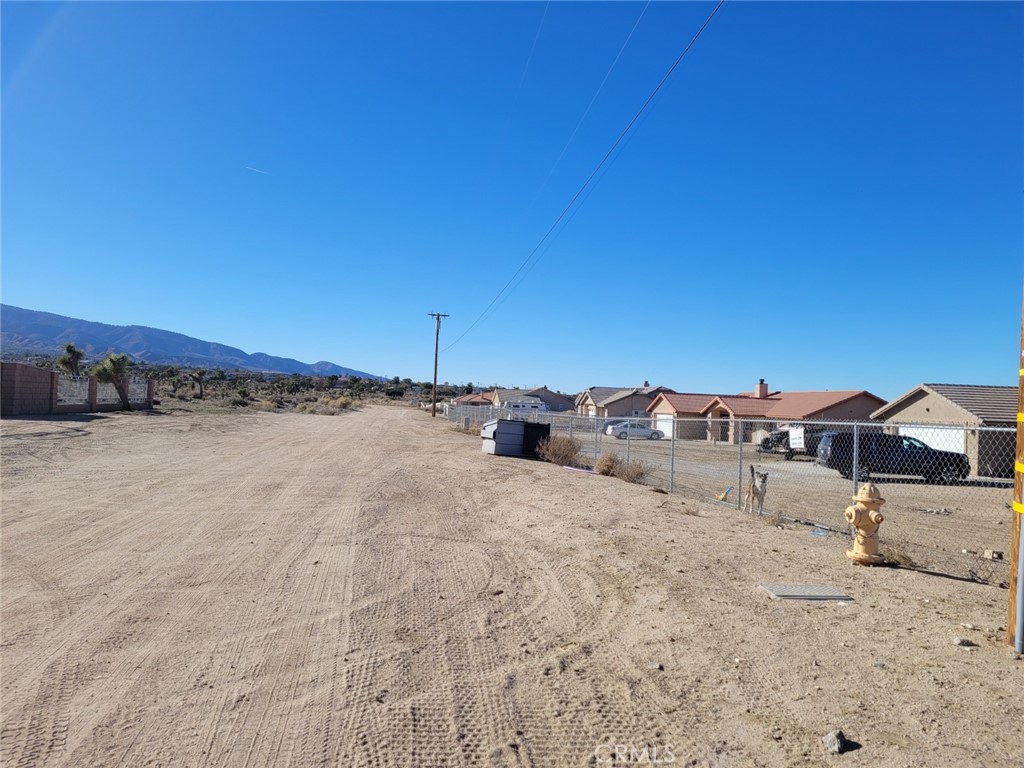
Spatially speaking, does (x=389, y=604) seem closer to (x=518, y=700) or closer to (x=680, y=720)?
(x=518, y=700)

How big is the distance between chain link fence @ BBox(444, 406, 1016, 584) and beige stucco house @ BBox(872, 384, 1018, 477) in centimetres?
8

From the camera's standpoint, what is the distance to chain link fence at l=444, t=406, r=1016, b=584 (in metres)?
10.2

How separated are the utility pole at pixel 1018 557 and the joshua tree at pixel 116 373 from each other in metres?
43.8

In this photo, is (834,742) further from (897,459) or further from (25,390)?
(25,390)

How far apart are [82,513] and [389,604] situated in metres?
6.72

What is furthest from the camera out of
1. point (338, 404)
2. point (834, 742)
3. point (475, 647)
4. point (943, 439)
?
point (338, 404)

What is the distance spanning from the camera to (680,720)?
4191 mm

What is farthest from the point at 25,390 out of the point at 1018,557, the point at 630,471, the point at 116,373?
the point at 1018,557

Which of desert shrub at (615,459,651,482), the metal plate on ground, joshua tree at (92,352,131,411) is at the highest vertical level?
joshua tree at (92,352,131,411)

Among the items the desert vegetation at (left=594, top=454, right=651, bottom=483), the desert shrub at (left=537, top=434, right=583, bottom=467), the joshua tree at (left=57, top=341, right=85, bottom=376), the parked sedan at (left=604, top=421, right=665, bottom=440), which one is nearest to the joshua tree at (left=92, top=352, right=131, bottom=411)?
the joshua tree at (left=57, top=341, right=85, bottom=376)

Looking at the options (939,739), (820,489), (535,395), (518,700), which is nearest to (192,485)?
(518,700)

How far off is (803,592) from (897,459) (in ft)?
65.1

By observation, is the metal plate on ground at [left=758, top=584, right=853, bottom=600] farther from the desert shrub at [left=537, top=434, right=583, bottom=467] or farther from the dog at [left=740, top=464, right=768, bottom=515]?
the desert shrub at [left=537, top=434, right=583, bottom=467]

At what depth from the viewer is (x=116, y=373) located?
41.3m
